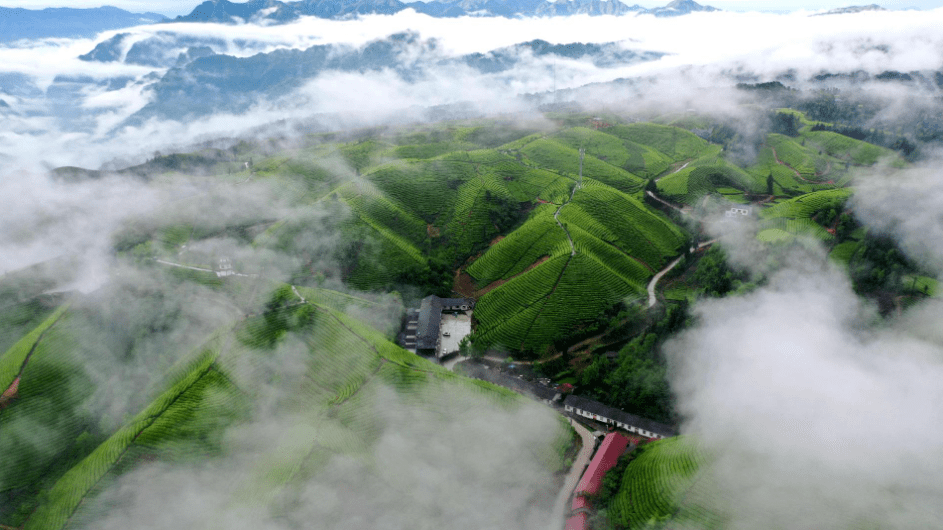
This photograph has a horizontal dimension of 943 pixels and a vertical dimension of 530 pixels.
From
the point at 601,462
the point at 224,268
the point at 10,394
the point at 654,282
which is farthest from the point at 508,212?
the point at 10,394

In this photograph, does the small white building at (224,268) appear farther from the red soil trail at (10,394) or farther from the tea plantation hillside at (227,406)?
the red soil trail at (10,394)

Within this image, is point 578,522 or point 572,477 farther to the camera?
point 572,477

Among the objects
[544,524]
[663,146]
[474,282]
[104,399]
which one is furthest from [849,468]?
[663,146]

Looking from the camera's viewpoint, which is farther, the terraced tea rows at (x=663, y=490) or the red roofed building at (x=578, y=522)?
the red roofed building at (x=578, y=522)

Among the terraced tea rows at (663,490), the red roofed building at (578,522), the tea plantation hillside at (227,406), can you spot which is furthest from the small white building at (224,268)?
the terraced tea rows at (663,490)

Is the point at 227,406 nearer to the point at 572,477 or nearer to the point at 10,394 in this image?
the point at 10,394

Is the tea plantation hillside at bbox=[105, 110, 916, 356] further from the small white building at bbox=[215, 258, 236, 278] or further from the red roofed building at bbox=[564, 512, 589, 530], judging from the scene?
the red roofed building at bbox=[564, 512, 589, 530]
